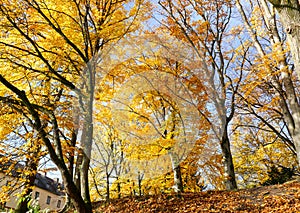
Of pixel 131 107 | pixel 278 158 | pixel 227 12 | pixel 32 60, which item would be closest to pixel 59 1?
pixel 32 60

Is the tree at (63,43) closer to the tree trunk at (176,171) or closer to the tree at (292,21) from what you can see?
the tree trunk at (176,171)

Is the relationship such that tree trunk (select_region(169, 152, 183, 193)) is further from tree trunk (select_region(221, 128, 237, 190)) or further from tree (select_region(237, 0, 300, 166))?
tree (select_region(237, 0, 300, 166))

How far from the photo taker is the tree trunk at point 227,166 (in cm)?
827

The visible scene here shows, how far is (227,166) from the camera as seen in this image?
28.0 feet

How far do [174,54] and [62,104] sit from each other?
4692 mm

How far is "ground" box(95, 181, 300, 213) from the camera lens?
5793mm

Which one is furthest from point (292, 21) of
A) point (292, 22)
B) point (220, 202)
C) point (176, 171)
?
point (176, 171)

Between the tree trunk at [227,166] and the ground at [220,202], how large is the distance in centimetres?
94

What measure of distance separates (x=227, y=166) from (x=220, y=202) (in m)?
2.27

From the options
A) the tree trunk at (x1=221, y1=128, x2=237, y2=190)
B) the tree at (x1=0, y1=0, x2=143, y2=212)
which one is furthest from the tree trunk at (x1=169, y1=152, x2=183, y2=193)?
the tree at (x1=0, y1=0, x2=143, y2=212)

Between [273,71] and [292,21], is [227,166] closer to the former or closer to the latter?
[273,71]

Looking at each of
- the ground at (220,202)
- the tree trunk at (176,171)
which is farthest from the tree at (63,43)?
the tree trunk at (176,171)

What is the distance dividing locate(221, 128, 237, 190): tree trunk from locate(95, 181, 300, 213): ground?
3.10 feet

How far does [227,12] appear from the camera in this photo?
10.4 meters
